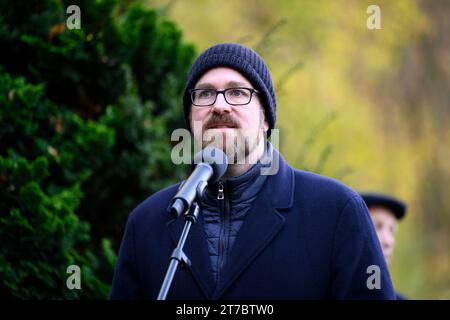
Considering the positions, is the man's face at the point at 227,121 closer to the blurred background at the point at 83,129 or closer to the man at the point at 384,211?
the blurred background at the point at 83,129

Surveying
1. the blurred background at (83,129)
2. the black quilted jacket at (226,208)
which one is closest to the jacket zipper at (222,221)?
the black quilted jacket at (226,208)

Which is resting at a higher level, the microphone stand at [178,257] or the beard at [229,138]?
the beard at [229,138]

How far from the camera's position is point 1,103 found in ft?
15.3

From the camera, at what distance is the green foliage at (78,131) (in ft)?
14.6

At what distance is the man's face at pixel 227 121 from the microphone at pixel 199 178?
156 mm

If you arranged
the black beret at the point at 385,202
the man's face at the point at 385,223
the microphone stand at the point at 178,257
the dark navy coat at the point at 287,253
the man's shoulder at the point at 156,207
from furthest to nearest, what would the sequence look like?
the black beret at the point at 385,202
the man's face at the point at 385,223
the man's shoulder at the point at 156,207
the dark navy coat at the point at 287,253
the microphone stand at the point at 178,257

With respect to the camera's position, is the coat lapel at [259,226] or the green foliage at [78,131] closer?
the coat lapel at [259,226]

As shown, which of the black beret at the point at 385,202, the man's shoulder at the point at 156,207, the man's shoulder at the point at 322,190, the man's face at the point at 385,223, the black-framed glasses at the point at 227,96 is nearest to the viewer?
the man's shoulder at the point at 322,190

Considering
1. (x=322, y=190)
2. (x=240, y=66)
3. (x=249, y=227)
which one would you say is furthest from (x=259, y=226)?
(x=240, y=66)

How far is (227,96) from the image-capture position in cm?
347

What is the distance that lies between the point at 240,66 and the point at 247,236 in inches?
32.7

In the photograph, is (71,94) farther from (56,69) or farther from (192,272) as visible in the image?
(192,272)

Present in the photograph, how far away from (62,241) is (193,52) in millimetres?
2378
